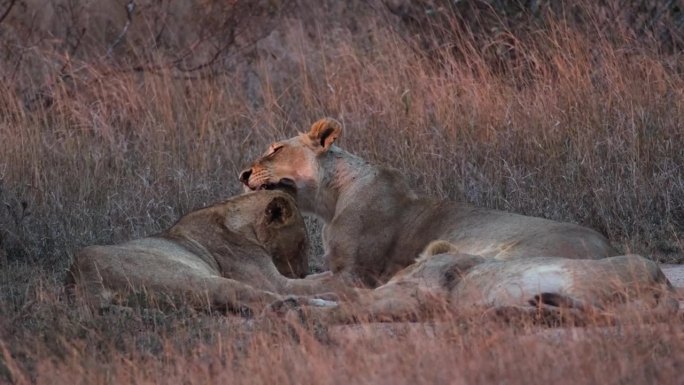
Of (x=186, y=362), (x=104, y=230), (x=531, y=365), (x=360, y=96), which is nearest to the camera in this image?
(x=531, y=365)

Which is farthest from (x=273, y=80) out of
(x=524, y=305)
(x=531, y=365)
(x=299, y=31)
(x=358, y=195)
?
(x=531, y=365)

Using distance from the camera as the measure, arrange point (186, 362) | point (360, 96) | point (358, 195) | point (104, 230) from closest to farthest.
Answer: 1. point (186, 362)
2. point (358, 195)
3. point (104, 230)
4. point (360, 96)

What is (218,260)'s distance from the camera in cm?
703

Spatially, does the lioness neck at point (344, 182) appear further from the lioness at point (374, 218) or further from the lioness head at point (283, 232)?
the lioness head at point (283, 232)

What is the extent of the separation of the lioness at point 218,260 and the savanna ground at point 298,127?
0.29m

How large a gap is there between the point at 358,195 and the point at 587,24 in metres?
3.76

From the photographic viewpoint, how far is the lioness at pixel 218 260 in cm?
633

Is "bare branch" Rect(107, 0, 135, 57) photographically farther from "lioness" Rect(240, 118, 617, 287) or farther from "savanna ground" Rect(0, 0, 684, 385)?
"lioness" Rect(240, 118, 617, 287)

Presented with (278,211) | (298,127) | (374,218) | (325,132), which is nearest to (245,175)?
(325,132)

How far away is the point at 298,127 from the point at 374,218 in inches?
121

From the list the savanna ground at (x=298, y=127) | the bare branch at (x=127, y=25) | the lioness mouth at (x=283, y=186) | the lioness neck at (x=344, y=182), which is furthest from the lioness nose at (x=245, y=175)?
the bare branch at (x=127, y=25)

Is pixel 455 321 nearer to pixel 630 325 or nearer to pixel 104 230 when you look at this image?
pixel 630 325

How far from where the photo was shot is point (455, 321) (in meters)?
5.35

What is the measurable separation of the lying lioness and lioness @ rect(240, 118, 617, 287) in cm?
72
